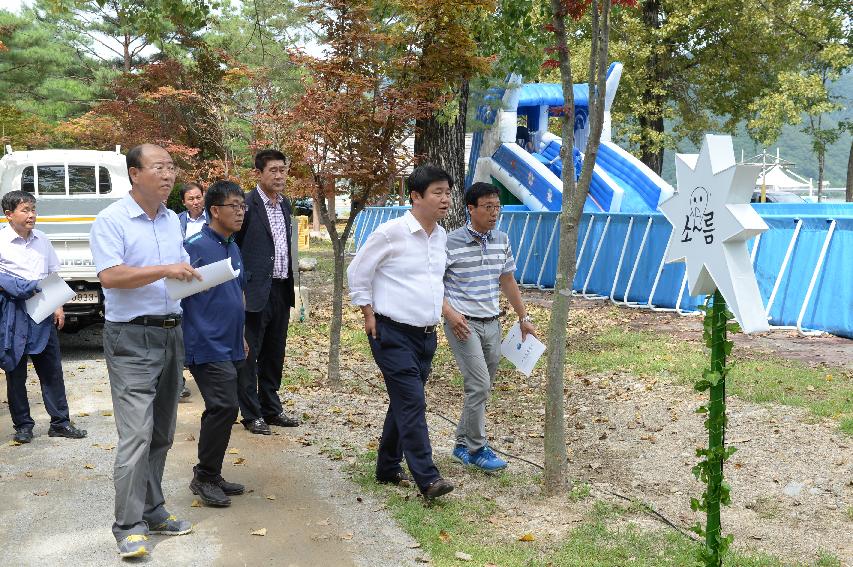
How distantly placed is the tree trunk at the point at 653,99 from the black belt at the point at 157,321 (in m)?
25.9

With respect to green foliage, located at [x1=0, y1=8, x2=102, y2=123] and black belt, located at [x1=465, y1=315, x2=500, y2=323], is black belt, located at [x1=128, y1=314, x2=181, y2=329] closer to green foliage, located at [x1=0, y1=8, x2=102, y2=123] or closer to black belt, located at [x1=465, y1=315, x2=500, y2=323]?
black belt, located at [x1=465, y1=315, x2=500, y2=323]

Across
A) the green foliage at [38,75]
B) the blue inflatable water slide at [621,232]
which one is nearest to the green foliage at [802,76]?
the blue inflatable water slide at [621,232]

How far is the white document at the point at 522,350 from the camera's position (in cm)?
667

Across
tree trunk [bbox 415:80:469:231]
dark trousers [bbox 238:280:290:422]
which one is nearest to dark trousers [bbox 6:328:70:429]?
dark trousers [bbox 238:280:290:422]

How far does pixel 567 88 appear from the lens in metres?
6.17

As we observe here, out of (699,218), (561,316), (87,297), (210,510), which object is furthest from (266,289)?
(87,297)

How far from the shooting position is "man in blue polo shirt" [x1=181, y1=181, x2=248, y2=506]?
18.4ft

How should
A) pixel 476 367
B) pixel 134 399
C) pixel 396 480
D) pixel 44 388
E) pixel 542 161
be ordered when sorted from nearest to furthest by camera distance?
pixel 134 399, pixel 396 480, pixel 476 367, pixel 44 388, pixel 542 161

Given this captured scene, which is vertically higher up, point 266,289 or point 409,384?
point 266,289

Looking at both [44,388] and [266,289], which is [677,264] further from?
[44,388]

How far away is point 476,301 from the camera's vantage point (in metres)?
6.62

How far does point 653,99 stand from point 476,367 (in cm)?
2548

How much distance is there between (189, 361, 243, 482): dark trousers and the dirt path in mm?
378

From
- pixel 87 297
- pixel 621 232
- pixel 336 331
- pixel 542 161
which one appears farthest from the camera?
pixel 542 161
